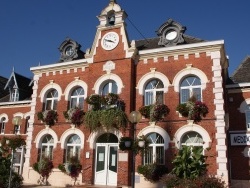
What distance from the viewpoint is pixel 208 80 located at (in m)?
16.8

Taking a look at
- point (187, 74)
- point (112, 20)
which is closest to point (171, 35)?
point (187, 74)

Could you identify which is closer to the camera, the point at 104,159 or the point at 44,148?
the point at 104,159

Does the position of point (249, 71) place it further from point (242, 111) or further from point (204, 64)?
point (204, 64)

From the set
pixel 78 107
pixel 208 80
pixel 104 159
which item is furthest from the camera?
pixel 78 107

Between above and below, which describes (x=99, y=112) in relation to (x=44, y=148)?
above

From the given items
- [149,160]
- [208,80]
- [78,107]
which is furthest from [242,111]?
[78,107]

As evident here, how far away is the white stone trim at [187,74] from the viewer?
16.9 m

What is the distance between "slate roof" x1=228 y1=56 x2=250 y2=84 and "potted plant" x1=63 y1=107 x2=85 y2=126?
32.2 ft

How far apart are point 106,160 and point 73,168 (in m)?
2.02

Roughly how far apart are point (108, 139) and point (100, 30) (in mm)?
7061

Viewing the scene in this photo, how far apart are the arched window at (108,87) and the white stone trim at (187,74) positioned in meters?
3.76

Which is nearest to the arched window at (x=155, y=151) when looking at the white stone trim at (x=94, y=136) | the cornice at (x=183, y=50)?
the white stone trim at (x=94, y=136)

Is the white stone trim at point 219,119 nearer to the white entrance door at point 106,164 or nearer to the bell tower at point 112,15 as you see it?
the white entrance door at point 106,164

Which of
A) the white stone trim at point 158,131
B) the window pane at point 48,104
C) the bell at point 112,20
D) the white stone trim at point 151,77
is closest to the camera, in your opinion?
the white stone trim at point 158,131
